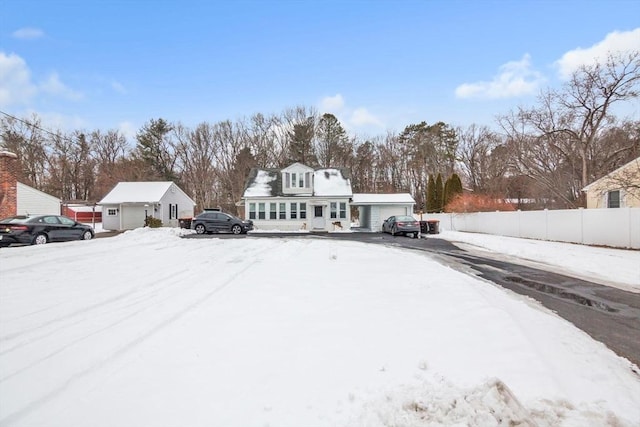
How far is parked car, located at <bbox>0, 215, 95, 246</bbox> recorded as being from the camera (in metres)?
14.4

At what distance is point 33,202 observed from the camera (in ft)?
79.6

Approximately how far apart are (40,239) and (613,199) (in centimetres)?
2932

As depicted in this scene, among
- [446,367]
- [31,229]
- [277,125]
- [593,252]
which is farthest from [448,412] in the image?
[277,125]

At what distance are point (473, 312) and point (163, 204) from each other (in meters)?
32.2

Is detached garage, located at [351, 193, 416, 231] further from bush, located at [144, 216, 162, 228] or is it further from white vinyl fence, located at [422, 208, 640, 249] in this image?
bush, located at [144, 216, 162, 228]

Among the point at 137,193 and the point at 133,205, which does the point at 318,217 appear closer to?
the point at 133,205

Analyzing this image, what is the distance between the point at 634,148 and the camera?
2422 cm

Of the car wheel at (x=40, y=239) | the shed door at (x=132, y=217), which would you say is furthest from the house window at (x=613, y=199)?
the shed door at (x=132, y=217)

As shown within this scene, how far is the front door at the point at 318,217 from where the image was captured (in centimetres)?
2983

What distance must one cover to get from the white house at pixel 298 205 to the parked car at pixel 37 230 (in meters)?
14.2

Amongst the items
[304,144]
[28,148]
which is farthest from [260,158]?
[28,148]

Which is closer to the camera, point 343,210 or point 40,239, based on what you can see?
point 40,239

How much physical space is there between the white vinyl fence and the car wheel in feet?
74.9

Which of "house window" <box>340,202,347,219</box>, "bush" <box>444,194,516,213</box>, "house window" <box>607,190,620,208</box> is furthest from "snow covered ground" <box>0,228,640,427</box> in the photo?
"house window" <box>340,202,347,219</box>
